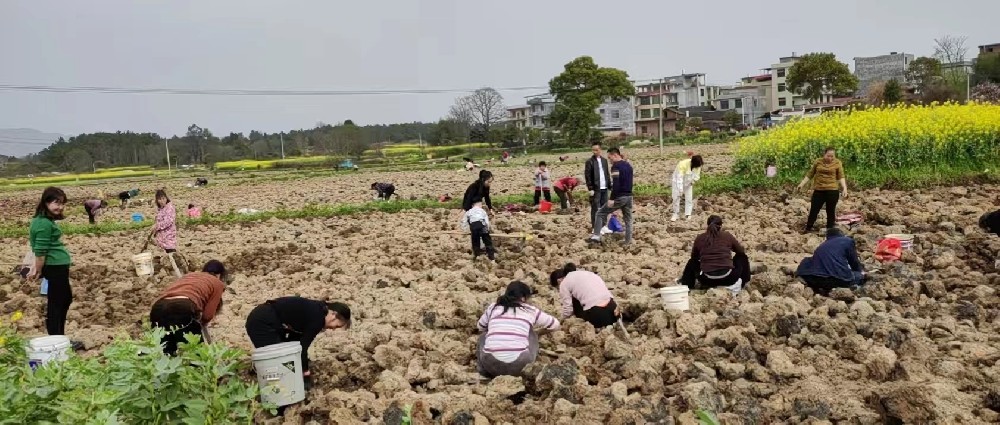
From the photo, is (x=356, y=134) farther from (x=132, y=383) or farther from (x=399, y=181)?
(x=132, y=383)

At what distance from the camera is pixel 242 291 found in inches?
375

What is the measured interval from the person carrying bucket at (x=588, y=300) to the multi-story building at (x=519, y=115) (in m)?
90.5

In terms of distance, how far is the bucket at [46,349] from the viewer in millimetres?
5828

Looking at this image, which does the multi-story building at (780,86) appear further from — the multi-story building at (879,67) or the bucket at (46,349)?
the bucket at (46,349)

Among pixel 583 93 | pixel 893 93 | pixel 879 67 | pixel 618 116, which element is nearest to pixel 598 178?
pixel 893 93

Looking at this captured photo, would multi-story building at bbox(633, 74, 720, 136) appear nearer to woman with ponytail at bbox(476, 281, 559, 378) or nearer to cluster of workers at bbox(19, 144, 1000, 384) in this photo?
cluster of workers at bbox(19, 144, 1000, 384)

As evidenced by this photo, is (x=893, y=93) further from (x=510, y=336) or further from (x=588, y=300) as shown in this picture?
(x=510, y=336)

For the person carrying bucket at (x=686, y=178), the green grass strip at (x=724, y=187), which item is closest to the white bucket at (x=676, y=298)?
the person carrying bucket at (x=686, y=178)

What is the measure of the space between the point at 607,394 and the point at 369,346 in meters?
2.34

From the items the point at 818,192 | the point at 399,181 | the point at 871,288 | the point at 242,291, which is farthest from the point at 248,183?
the point at 871,288

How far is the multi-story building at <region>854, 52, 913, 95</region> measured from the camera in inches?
3041

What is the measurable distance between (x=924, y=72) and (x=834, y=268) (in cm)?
6263

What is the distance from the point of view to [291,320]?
17.8 ft

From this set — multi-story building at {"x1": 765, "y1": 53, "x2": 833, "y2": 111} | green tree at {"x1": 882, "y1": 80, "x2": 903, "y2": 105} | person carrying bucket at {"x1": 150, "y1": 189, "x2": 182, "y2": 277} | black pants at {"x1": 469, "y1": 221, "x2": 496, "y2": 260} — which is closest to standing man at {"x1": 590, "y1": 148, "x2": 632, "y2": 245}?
black pants at {"x1": 469, "y1": 221, "x2": 496, "y2": 260}
